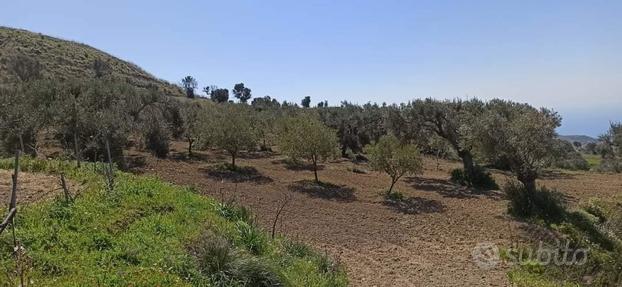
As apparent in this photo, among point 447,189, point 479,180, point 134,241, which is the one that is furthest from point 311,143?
point 134,241

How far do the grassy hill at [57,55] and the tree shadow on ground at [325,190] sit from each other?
4517 cm

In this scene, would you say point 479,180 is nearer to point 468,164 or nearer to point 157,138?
point 468,164

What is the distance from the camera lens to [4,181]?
12344mm

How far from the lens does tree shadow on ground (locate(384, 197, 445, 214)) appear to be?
829 inches

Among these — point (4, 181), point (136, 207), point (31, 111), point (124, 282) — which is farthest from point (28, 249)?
point (31, 111)

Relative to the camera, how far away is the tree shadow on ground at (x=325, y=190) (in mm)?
23516

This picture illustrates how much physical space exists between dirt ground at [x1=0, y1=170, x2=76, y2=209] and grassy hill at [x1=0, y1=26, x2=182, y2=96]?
1950 inches

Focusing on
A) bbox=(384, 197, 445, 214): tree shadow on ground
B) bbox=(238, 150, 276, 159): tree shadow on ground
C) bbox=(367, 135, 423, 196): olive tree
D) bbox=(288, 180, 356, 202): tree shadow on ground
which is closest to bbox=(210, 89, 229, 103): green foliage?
bbox=(238, 150, 276, 159): tree shadow on ground

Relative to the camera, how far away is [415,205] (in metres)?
22.1

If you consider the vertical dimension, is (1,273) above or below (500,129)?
below

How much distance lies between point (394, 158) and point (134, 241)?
16.4 meters

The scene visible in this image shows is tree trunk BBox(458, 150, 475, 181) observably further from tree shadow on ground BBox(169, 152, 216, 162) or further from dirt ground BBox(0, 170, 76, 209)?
dirt ground BBox(0, 170, 76, 209)

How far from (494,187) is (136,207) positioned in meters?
22.9

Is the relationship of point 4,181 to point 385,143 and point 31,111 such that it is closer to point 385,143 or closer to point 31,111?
→ point 385,143
